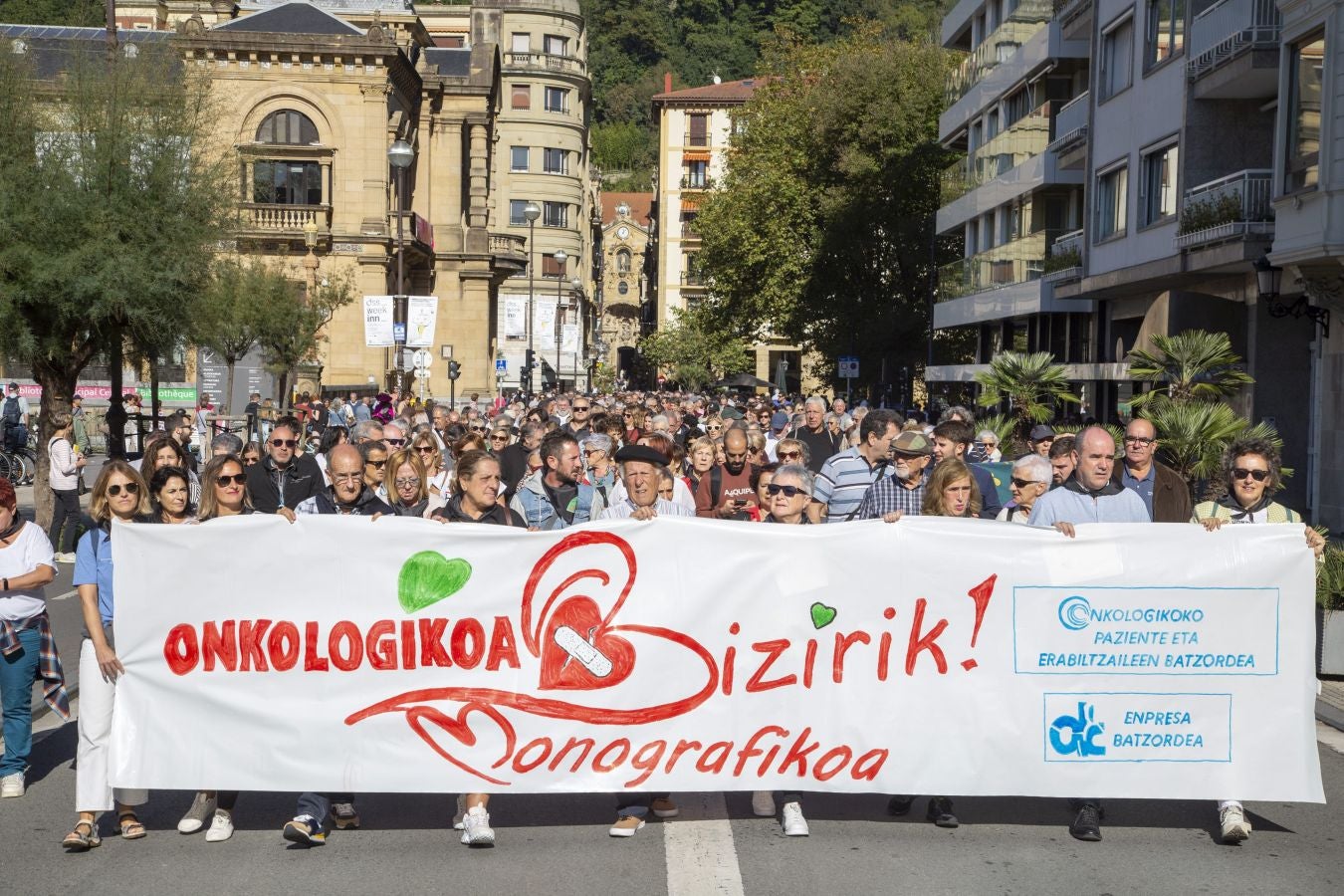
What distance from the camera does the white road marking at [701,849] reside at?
6676 millimetres

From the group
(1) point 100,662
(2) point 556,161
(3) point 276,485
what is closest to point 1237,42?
(3) point 276,485

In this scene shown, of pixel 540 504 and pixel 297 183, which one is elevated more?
pixel 297 183

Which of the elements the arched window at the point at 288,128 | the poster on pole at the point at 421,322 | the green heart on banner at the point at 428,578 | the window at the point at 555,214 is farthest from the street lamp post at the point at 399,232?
the window at the point at 555,214

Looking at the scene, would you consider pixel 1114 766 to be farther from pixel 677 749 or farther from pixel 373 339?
pixel 373 339

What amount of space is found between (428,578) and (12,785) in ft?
8.36

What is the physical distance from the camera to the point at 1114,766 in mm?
7566

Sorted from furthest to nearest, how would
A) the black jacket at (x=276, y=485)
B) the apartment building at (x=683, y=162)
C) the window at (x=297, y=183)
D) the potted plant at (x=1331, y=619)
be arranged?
1. the apartment building at (x=683, y=162)
2. the window at (x=297, y=183)
3. the black jacket at (x=276, y=485)
4. the potted plant at (x=1331, y=619)

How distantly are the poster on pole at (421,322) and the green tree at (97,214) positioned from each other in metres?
15.9

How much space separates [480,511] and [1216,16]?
68.9ft

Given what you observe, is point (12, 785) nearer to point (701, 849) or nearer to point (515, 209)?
point (701, 849)

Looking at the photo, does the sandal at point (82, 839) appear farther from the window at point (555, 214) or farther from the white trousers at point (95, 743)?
the window at point (555, 214)

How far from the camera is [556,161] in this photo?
338ft

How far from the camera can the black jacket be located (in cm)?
1238

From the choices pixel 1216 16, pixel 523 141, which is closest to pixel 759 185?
pixel 1216 16
